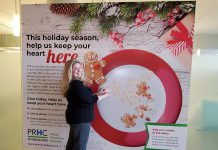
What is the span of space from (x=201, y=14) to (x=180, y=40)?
148 centimetres

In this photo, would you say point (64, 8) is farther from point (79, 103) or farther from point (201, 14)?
point (201, 14)

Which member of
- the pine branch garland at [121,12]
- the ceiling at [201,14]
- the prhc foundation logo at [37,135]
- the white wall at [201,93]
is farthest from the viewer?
the white wall at [201,93]

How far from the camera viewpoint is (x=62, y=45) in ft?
3.45

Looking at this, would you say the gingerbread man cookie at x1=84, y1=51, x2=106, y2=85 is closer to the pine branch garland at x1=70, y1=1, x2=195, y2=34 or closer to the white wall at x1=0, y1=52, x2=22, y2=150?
the pine branch garland at x1=70, y1=1, x2=195, y2=34

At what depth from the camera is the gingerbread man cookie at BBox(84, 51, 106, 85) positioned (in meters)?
1.03

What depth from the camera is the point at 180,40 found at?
3.17ft

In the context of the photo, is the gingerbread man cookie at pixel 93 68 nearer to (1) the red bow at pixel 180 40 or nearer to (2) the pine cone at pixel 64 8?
(2) the pine cone at pixel 64 8

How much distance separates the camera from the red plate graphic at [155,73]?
3.28ft

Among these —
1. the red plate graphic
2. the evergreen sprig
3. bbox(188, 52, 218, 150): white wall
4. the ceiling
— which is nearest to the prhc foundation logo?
the red plate graphic

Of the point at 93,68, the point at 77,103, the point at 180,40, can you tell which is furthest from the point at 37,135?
the point at 180,40

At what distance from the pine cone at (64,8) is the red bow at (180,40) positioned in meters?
0.48

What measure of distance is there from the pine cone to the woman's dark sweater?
1.11ft

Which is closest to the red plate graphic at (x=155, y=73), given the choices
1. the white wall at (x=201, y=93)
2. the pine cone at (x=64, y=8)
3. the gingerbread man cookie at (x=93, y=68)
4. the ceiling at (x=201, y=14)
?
the gingerbread man cookie at (x=93, y=68)

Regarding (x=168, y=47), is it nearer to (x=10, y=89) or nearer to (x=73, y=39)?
(x=73, y=39)
